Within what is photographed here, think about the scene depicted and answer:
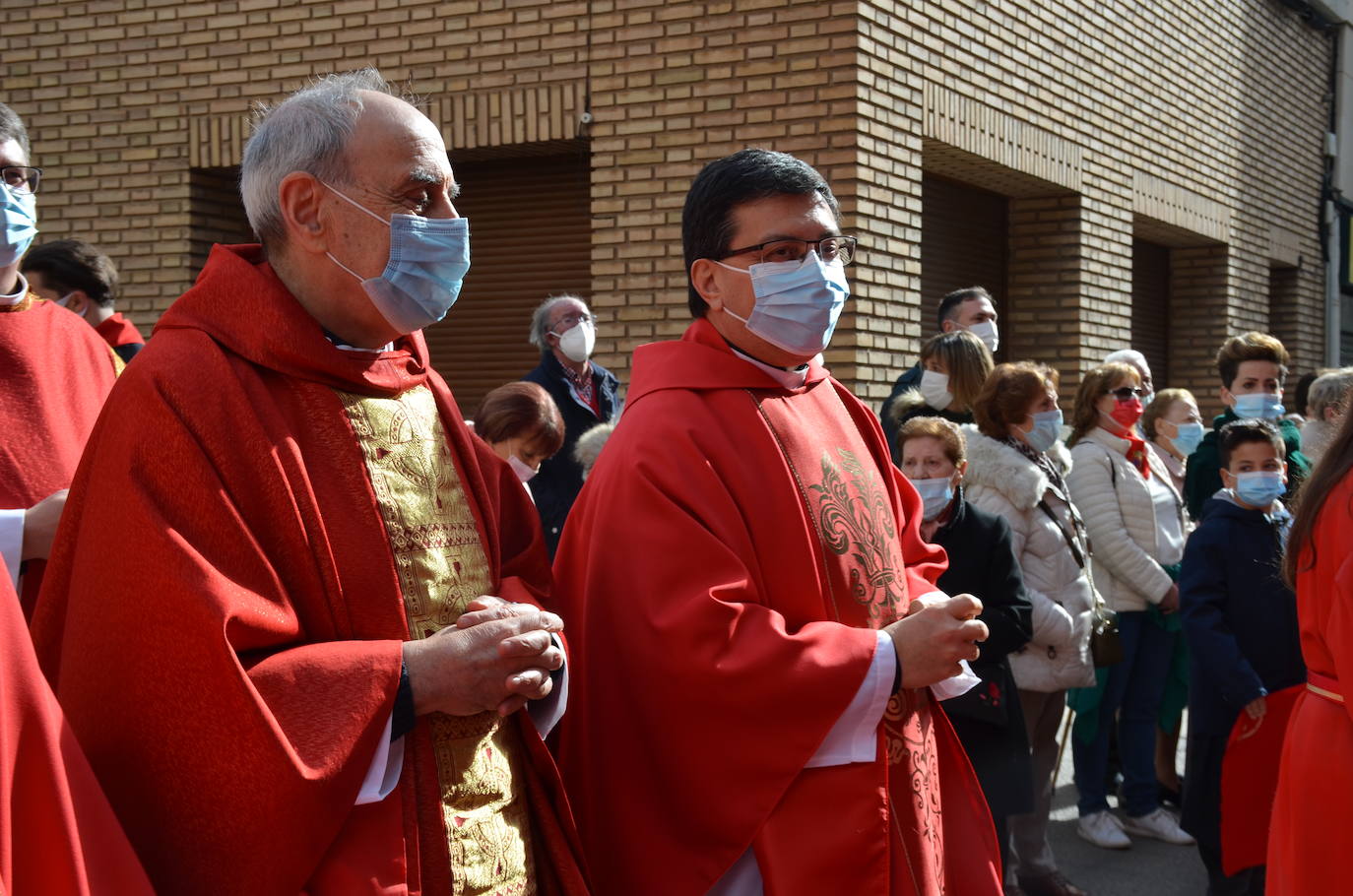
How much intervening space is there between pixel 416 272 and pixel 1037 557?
11.3 feet

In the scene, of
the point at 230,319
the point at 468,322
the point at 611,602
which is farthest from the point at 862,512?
the point at 468,322

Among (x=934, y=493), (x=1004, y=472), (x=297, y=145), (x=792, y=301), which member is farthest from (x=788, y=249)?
(x=1004, y=472)

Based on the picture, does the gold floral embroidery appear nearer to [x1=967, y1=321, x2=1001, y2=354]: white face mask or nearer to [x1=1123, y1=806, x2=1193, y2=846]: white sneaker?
[x1=1123, y1=806, x2=1193, y2=846]: white sneaker

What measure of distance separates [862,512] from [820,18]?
505cm

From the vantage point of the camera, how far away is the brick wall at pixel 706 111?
7184 millimetres

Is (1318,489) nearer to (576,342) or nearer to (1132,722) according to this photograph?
(1132,722)

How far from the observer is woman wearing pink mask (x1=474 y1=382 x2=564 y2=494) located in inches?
191

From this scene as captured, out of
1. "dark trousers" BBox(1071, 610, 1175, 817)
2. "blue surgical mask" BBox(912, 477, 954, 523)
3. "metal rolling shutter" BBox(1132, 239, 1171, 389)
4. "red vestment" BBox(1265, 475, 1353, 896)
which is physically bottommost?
"dark trousers" BBox(1071, 610, 1175, 817)

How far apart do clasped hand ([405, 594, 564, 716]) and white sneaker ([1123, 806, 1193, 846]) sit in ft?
14.9

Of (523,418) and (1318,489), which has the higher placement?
(523,418)

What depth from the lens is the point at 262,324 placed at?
196cm

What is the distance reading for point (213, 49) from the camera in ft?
27.4

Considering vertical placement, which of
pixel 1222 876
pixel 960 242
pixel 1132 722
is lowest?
pixel 1222 876

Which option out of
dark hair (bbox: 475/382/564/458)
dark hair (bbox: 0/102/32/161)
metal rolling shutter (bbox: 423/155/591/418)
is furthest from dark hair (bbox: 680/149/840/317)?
metal rolling shutter (bbox: 423/155/591/418)
